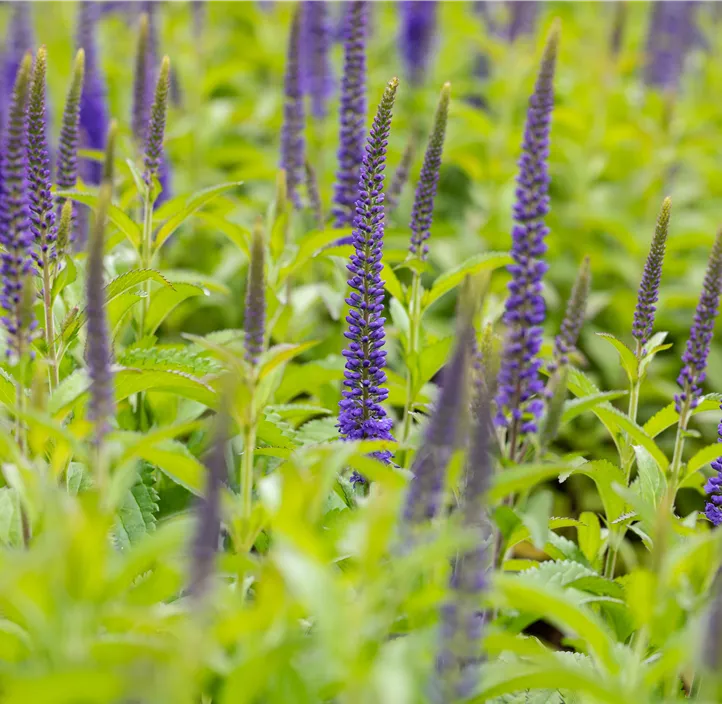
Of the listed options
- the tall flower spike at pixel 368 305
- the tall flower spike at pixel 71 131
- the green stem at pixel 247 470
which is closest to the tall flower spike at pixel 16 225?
the tall flower spike at pixel 71 131

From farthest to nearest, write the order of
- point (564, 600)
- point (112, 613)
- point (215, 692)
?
point (215, 692) < point (564, 600) < point (112, 613)

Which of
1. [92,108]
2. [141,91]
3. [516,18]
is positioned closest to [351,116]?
[141,91]

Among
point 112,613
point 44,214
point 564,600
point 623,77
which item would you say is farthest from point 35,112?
point 623,77

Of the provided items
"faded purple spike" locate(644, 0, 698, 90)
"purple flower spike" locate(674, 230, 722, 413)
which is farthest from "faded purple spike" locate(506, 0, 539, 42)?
"purple flower spike" locate(674, 230, 722, 413)

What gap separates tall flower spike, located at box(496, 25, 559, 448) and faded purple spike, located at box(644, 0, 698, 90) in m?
5.09

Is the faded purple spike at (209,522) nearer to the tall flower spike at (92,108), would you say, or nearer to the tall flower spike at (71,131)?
the tall flower spike at (71,131)

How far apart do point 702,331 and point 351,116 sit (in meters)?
1.81

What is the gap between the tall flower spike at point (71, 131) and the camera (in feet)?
9.29

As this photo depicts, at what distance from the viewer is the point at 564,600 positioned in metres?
1.85

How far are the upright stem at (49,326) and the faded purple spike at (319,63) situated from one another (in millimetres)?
2761

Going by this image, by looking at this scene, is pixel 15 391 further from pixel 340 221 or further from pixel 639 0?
pixel 639 0

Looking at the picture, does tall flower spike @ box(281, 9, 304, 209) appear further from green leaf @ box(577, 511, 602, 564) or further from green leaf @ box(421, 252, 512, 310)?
green leaf @ box(577, 511, 602, 564)

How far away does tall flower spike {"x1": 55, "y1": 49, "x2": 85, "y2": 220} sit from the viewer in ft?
9.29

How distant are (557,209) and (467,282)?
4.20 m
